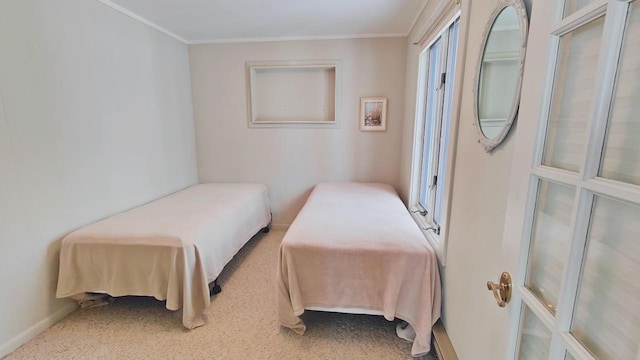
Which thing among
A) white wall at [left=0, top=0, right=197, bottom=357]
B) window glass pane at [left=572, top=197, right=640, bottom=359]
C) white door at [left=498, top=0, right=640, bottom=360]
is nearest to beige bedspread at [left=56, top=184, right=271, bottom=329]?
white wall at [left=0, top=0, right=197, bottom=357]

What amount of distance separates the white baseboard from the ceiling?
94.0 inches

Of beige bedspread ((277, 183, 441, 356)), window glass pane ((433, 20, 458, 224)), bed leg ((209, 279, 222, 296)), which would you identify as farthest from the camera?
bed leg ((209, 279, 222, 296))

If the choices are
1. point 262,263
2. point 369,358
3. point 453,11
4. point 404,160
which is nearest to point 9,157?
point 262,263

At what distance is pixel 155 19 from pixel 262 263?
2570mm

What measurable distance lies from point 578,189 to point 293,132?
3.15 m

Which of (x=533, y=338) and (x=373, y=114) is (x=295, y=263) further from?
(x=373, y=114)

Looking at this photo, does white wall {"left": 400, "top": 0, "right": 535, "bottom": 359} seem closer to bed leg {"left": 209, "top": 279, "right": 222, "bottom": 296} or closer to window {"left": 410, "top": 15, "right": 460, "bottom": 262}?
window {"left": 410, "top": 15, "right": 460, "bottom": 262}

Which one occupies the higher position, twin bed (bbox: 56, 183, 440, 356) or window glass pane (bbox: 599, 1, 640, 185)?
window glass pane (bbox: 599, 1, 640, 185)

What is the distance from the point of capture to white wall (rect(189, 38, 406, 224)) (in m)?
3.30

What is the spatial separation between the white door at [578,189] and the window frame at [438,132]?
2.75 feet

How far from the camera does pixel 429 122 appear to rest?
2.51 meters

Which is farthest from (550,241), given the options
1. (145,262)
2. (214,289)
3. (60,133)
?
(60,133)

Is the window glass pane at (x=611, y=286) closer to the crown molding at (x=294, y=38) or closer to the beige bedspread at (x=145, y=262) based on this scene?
the beige bedspread at (x=145, y=262)

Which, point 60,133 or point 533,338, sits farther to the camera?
point 60,133
